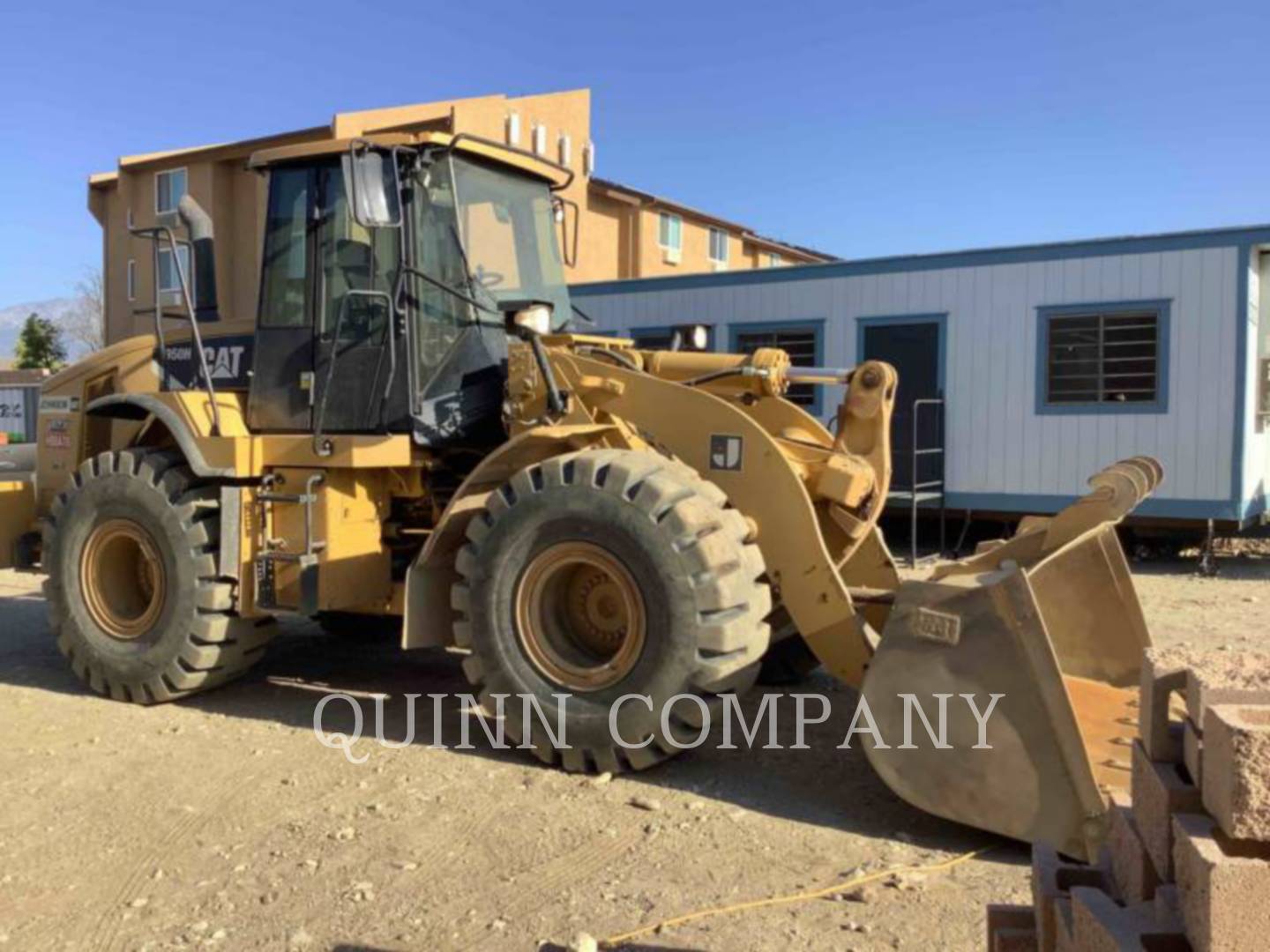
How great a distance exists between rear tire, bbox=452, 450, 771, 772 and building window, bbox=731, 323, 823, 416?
8.95 metres

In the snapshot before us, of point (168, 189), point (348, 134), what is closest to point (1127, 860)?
point (348, 134)

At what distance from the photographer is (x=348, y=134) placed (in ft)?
89.1

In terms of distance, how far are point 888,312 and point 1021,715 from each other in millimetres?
9860

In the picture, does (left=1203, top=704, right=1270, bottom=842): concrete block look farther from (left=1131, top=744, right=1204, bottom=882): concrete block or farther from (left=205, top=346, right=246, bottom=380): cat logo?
(left=205, top=346, right=246, bottom=380): cat logo

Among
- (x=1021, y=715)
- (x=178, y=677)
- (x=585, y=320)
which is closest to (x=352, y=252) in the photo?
(x=585, y=320)

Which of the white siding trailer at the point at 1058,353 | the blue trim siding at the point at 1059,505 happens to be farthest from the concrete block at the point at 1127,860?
the white siding trailer at the point at 1058,353

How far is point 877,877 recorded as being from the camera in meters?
3.94

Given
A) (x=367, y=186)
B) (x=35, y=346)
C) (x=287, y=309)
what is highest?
(x=35, y=346)

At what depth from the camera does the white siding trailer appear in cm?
1138

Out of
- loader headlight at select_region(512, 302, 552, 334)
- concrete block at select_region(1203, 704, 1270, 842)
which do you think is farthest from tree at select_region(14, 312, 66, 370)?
concrete block at select_region(1203, 704, 1270, 842)

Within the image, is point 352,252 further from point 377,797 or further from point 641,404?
point 377,797

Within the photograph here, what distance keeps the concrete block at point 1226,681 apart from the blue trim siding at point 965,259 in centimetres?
1015

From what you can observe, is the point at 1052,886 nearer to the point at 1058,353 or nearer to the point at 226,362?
the point at 226,362

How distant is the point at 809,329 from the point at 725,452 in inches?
360
